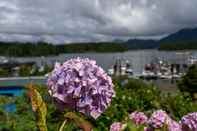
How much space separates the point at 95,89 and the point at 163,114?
82 cm

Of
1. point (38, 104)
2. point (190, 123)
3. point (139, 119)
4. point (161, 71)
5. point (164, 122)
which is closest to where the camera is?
point (38, 104)

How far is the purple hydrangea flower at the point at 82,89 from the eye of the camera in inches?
91.4

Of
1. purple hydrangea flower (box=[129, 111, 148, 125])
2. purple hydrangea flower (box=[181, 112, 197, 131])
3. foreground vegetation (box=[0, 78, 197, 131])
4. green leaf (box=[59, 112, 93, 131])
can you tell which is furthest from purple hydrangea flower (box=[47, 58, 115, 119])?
foreground vegetation (box=[0, 78, 197, 131])

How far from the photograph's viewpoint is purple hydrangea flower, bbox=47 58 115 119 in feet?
7.62

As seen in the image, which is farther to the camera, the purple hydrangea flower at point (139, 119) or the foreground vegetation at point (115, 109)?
the foreground vegetation at point (115, 109)

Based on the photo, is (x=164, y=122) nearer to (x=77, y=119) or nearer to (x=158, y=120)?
(x=158, y=120)

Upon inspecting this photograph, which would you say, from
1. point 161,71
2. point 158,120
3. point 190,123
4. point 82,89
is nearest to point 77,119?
point 82,89

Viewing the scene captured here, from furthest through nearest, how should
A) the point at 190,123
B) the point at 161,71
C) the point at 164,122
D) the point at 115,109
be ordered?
the point at 161,71, the point at 115,109, the point at 164,122, the point at 190,123

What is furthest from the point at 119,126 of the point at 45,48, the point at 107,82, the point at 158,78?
the point at 45,48

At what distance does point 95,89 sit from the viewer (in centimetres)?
232

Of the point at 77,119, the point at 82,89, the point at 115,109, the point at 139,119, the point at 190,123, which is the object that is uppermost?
the point at 82,89

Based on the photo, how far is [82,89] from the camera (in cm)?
233

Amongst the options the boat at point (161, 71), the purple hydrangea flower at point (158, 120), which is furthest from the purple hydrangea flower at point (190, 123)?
the boat at point (161, 71)

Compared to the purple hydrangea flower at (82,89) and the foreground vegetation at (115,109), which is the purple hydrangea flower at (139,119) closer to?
the purple hydrangea flower at (82,89)
